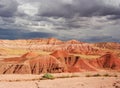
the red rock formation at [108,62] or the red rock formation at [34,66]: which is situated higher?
the red rock formation at [34,66]

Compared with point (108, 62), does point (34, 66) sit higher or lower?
higher

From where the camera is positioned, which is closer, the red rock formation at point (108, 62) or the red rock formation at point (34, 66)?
the red rock formation at point (34, 66)

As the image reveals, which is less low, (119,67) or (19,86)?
(19,86)

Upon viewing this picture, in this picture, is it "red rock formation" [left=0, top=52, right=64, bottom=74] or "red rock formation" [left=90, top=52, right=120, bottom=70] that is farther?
"red rock formation" [left=90, top=52, right=120, bottom=70]

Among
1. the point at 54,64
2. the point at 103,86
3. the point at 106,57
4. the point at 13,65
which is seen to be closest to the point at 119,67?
the point at 106,57

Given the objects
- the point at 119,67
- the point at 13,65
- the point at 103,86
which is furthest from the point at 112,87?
the point at 119,67

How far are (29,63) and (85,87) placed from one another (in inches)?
1914

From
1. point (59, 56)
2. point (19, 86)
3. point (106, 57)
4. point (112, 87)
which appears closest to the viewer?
point (112, 87)

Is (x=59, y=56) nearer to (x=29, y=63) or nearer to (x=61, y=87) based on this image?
(x=29, y=63)

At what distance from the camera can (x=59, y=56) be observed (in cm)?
10231

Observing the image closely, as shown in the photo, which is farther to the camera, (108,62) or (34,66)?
(108,62)

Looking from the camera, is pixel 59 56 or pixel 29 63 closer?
pixel 29 63

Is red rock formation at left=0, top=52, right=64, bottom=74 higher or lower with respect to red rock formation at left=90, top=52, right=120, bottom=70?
higher

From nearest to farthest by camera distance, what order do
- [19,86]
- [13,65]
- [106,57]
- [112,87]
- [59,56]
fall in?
[112,87] → [19,86] → [13,65] → [59,56] → [106,57]
